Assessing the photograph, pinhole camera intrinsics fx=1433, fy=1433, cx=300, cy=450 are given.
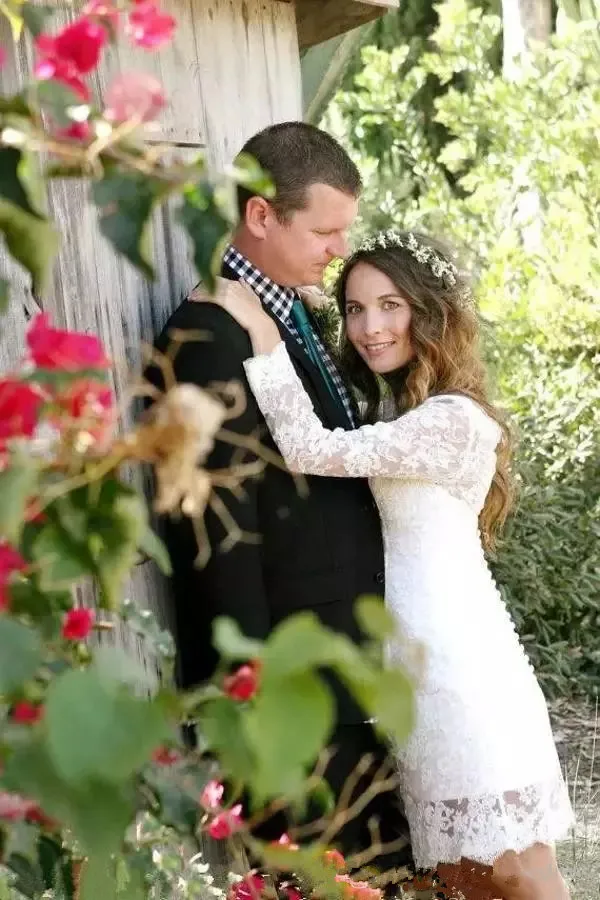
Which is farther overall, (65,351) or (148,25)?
(148,25)

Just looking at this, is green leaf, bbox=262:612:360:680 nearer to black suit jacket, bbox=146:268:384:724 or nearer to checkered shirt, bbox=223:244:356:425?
black suit jacket, bbox=146:268:384:724

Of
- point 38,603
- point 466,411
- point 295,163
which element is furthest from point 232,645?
point 466,411

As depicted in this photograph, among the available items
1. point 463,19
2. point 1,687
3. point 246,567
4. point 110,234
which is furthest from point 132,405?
point 463,19

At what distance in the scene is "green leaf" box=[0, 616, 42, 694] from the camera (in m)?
0.79

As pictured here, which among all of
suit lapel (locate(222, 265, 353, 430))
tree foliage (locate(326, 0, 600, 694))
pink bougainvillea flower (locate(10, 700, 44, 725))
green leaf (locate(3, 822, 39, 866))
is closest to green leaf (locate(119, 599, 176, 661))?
green leaf (locate(3, 822, 39, 866))

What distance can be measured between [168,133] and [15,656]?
2344 mm

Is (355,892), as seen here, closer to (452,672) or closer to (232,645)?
(452,672)

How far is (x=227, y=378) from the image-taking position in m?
2.78

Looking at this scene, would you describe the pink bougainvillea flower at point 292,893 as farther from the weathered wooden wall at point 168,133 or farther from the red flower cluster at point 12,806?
the red flower cluster at point 12,806

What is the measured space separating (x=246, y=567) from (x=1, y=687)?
6.60ft

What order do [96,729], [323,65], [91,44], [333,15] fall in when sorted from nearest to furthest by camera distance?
[96,729], [91,44], [333,15], [323,65]

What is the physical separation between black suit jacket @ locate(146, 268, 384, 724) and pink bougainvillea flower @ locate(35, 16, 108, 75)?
5.57 feet

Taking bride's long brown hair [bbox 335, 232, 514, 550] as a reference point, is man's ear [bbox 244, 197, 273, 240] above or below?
above

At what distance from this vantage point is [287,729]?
2.26 feet
